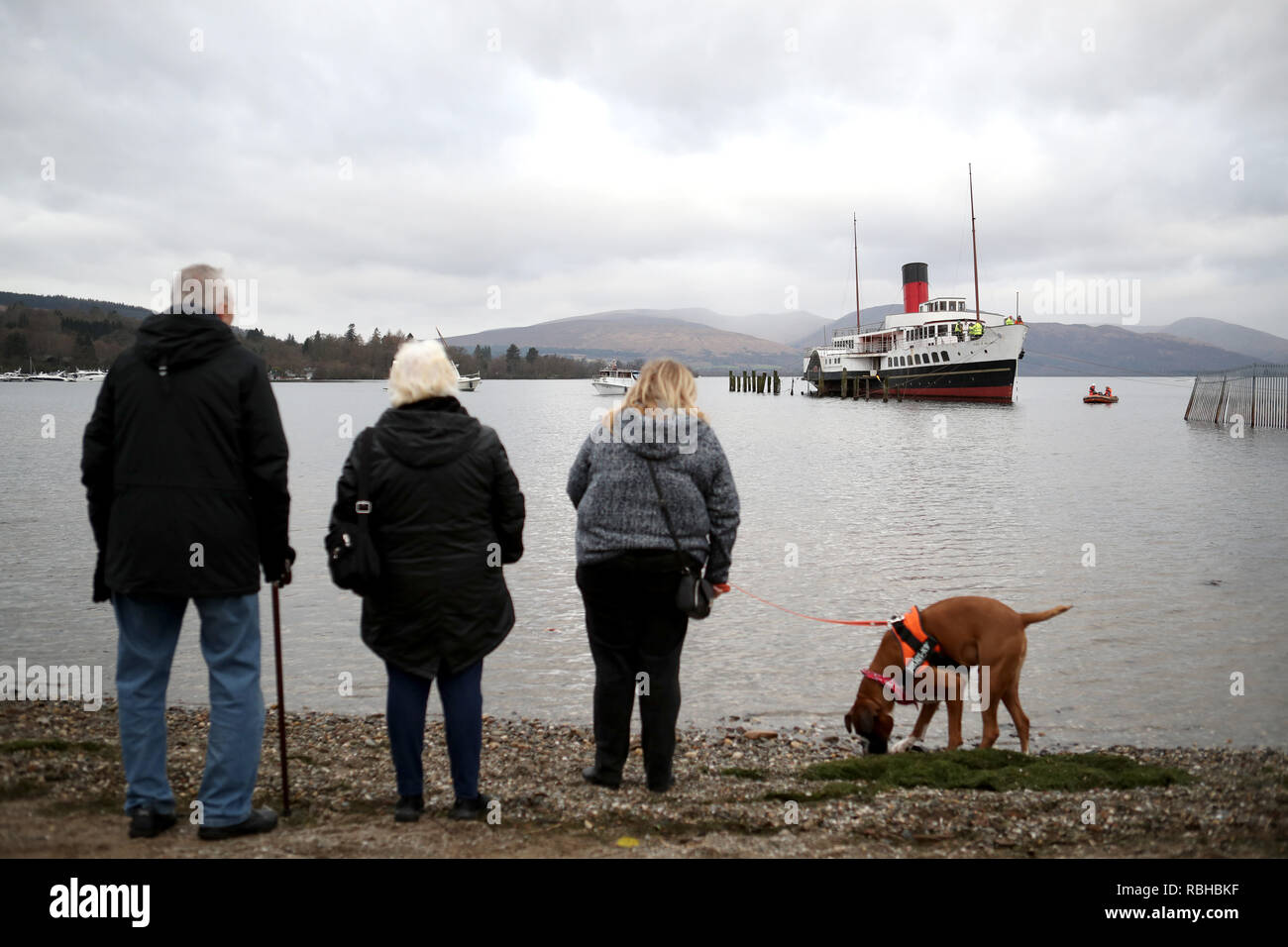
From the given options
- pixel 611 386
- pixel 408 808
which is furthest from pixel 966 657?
pixel 611 386

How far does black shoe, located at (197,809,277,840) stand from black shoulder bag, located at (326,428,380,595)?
3.68 ft

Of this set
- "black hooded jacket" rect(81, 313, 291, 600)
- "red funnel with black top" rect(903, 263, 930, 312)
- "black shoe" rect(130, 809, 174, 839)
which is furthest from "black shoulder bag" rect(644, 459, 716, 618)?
"red funnel with black top" rect(903, 263, 930, 312)

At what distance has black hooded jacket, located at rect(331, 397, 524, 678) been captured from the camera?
13.7 ft

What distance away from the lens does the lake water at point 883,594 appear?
8289 mm

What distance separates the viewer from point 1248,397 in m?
55.3

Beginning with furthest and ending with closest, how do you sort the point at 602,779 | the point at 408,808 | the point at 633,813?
the point at 602,779, the point at 633,813, the point at 408,808

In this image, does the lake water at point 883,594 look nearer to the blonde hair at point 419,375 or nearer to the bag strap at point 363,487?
the bag strap at point 363,487

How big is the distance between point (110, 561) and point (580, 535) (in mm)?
2182

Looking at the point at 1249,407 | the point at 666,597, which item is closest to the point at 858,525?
the point at 666,597

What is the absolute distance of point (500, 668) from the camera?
9289 millimetres

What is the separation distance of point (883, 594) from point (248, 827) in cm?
1022

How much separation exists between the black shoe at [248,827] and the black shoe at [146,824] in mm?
177

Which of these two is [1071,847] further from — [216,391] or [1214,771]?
[216,391]

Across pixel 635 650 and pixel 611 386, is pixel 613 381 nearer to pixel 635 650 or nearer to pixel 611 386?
pixel 611 386
